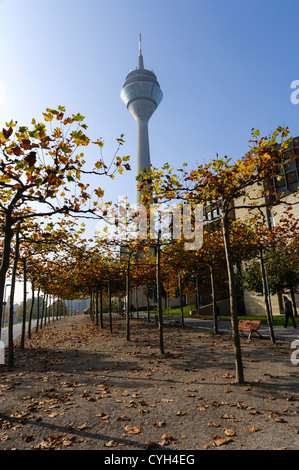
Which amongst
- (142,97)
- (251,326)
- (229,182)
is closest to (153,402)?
(229,182)

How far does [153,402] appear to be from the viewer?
6.76 metres

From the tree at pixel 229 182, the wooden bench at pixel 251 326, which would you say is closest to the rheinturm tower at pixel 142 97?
the wooden bench at pixel 251 326

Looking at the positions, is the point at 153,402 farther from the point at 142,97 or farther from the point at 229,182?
the point at 142,97

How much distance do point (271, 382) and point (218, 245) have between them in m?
10.2

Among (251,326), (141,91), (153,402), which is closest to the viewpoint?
(153,402)

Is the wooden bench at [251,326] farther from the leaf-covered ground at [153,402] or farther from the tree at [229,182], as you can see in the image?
the tree at [229,182]

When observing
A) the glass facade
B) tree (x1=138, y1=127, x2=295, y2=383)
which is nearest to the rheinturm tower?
the glass facade

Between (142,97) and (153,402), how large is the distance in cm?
14436

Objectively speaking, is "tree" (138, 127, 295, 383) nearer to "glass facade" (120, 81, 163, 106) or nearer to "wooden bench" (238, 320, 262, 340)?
"wooden bench" (238, 320, 262, 340)

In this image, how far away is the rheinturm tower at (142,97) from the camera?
436ft

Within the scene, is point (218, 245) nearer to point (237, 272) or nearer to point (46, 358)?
point (46, 358)

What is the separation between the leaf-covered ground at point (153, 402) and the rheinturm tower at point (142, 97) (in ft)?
407
